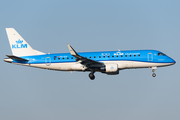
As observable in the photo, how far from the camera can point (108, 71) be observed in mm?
50062

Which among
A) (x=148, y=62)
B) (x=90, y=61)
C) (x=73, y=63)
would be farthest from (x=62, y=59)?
(x=148, y=62)

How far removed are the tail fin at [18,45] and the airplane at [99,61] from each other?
1.13 meters

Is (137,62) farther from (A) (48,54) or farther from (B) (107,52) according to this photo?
(A) (48,54)

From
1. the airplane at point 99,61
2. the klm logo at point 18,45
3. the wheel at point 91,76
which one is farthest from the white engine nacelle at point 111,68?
the klm logo at point 18,45

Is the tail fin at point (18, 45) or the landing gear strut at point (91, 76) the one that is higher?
the tail fin at point (18, 45)

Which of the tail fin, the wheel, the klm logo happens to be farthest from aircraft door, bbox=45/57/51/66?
the wheel

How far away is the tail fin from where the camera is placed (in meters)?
54.6

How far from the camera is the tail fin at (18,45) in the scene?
5457 centimetres

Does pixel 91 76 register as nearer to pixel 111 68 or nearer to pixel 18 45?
pixel 111 68

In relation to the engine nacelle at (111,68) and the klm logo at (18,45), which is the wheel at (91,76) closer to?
the engine nacelle at (111,68)

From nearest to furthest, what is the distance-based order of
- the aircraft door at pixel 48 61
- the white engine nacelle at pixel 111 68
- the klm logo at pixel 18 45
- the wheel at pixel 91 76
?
the white engine nacelle at pixel 111 68 < the wheel at pixel 91 76 < the aircraft door at pixel 48 61 < the klm logo at pixel 18 45

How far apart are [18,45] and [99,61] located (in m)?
14.8

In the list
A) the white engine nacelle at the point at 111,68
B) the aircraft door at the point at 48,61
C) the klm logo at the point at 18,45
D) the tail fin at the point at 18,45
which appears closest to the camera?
the white engine nacelle at the point at 111,68

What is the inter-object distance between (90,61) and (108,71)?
328 centimetres
